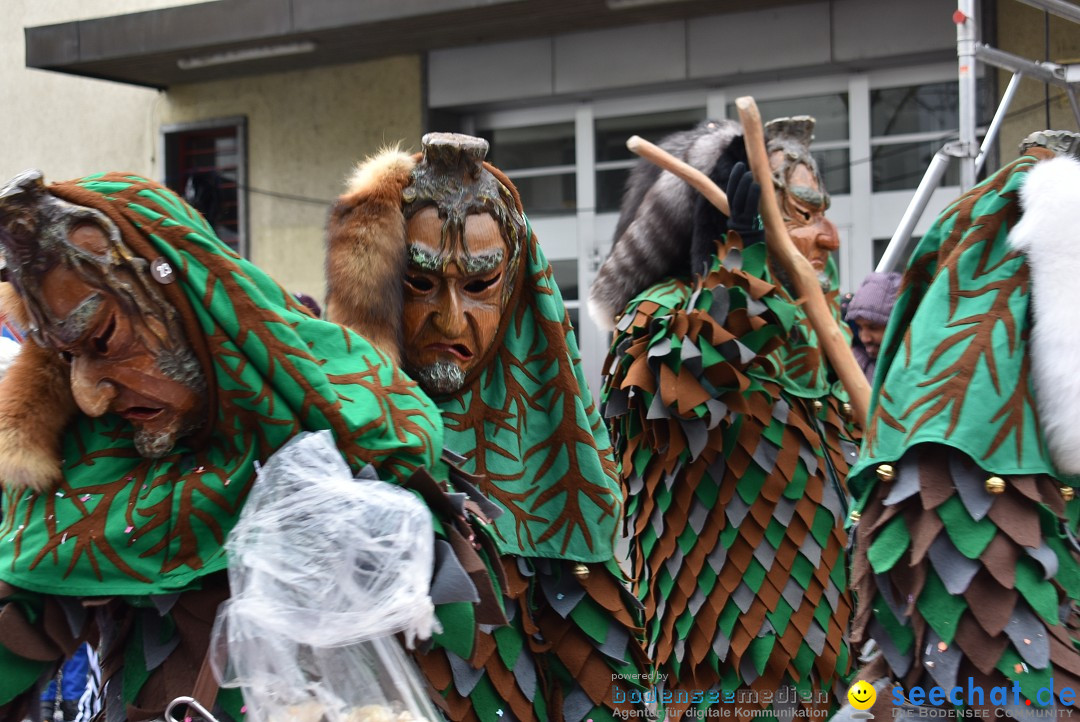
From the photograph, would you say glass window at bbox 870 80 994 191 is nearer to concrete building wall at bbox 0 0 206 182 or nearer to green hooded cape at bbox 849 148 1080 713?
green hooded cape at bbox 849 148 1080 713

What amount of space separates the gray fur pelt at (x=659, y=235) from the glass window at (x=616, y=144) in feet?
18.9

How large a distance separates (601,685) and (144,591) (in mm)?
1044

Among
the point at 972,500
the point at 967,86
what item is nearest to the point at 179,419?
→ the point at 972,500

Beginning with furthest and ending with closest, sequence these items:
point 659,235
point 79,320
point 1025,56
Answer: point 1025,56
point 659,235
point 79,320

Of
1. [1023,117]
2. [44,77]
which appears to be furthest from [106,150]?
[1023,117]

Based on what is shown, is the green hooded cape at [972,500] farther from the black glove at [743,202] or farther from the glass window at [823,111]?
the glass window at [823,111]

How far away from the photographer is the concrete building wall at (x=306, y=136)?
10.7 m

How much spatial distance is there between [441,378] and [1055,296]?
1216 mm

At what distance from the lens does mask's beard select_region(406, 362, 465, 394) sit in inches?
103

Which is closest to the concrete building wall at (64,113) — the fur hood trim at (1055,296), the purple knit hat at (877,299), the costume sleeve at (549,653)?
the purple knit hat at (877,299)

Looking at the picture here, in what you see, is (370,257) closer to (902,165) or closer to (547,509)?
(547,509)

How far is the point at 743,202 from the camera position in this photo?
3.44 metres

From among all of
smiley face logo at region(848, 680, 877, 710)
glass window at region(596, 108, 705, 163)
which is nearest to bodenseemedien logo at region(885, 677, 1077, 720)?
smiley face logo at region(848, 680, 877, 710)

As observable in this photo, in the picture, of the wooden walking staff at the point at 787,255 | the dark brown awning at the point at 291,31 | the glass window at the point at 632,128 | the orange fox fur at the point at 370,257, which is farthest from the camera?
the glass window at the point at 632,128
